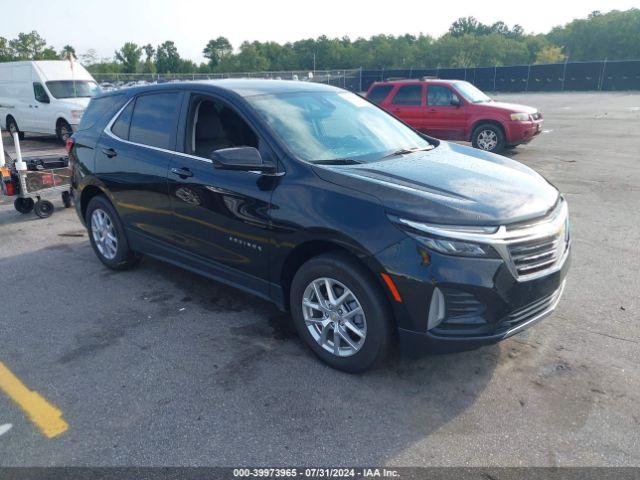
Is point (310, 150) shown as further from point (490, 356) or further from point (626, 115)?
point (626, 115)

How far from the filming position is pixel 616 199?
8039mm

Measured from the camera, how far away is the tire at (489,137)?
1263cm

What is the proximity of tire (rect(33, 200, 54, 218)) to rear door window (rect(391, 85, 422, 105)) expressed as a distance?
30.7ft

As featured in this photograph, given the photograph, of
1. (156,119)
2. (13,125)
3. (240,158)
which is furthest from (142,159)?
(13,125)

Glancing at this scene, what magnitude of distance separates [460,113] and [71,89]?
37.5 feet

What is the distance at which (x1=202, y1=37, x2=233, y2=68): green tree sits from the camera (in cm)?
10403

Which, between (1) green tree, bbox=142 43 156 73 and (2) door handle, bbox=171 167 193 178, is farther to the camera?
(1) green tree, bbox=142 43 156 73

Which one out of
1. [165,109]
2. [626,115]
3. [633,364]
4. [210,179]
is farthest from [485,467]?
[626,115]

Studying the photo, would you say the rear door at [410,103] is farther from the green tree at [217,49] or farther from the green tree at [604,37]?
the green tree at [217,49]

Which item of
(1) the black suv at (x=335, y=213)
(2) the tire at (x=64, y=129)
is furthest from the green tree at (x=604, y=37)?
(1) the black suv at (x=335, y=213)

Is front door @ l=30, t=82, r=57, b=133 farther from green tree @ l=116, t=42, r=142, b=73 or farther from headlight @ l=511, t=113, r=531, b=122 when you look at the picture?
green tree @ l=116, t=42, r=142, b=73

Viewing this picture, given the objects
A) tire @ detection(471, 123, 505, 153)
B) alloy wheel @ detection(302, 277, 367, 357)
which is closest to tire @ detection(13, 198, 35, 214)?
alloy wheel @ detection(302, 277, 367, 357)

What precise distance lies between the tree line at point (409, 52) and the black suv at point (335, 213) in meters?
74.8

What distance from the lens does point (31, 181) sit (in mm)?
7523
